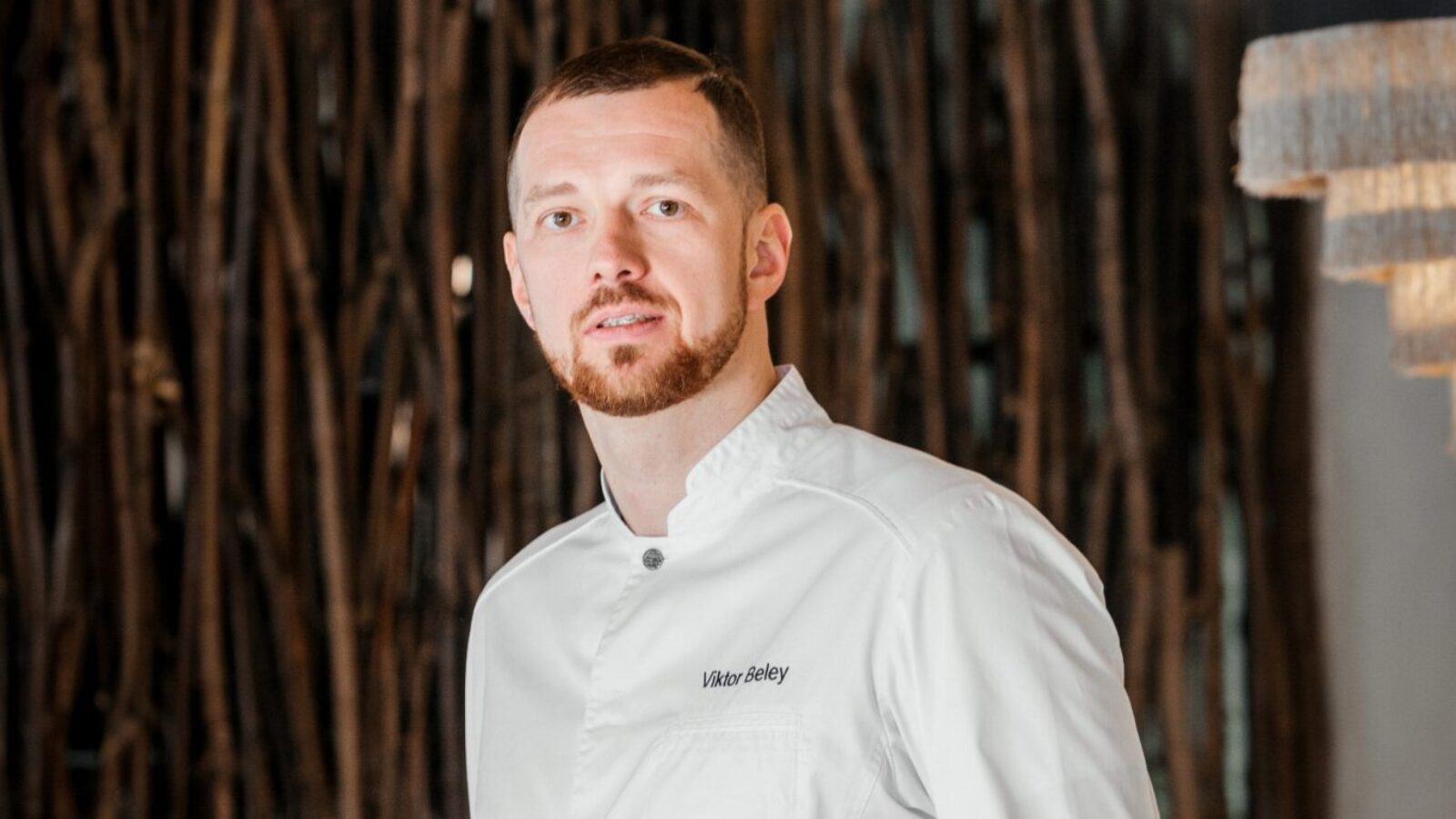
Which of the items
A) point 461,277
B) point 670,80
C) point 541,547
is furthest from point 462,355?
point 670,80

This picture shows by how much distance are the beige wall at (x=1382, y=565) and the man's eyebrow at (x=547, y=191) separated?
43.0 inches

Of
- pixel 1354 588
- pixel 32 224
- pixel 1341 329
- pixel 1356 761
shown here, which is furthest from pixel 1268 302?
pixel 32 224

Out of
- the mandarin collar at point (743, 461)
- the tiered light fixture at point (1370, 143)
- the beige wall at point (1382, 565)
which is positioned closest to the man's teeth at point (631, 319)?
the mandarin collar at point (743, 461)

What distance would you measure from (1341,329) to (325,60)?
1235mm

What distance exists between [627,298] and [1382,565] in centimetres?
115

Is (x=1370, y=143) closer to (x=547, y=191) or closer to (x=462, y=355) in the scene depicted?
(x=547, y=191)

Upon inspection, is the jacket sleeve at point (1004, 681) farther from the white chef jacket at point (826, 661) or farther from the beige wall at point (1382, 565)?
the beige wall at point (1382, 565)

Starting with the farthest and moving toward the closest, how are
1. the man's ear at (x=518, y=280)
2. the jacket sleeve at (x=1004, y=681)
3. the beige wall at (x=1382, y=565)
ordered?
the beige wall at (x=1382, y=565) → the man's ear at (x=518, y=280) → the jacket sleeve at (x=1004, y=681)

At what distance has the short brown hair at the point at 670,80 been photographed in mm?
1212

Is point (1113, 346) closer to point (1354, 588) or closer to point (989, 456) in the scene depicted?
point (989, 456)

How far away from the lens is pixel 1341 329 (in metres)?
1.93

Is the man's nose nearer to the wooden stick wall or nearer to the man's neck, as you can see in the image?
the man's neck

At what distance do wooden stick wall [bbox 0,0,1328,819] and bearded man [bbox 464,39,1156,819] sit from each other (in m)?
0.60

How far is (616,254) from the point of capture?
1.16 m
